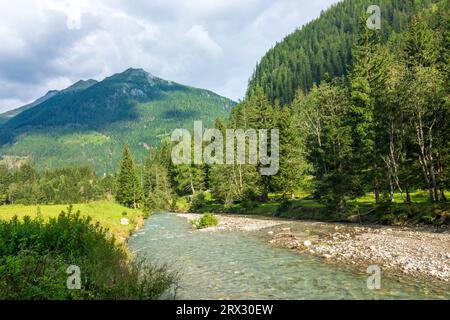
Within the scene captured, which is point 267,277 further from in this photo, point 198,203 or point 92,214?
point 198,203

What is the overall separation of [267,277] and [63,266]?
9.93 meters

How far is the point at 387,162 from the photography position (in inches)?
1444

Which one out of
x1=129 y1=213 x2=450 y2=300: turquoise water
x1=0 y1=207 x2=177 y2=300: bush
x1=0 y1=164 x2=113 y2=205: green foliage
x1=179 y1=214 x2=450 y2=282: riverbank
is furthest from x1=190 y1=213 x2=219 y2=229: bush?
x1=0 y1=164 x2=113 y2=205: green foliage

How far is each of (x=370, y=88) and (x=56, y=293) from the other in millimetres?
44339

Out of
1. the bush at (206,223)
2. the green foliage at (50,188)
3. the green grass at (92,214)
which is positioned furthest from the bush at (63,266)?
the green foliage at (50,188)

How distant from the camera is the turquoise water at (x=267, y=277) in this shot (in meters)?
14.3

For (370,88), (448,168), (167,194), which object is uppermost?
(370,88)

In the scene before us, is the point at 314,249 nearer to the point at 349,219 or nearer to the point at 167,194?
the point at 349,219

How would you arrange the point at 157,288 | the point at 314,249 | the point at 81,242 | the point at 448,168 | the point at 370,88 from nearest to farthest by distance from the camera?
the point at 157,288, the point at 81,242, the point at 314,249, the point at 448,168, the point at 370,88

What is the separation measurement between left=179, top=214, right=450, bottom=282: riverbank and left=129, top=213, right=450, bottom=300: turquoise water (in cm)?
153

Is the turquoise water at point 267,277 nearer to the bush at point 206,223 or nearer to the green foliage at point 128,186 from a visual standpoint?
the bush at point 206,223

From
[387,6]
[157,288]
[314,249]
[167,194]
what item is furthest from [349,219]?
[387,6]

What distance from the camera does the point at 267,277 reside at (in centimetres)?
1733

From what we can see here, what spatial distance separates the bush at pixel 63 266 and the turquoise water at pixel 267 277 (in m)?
3.05
